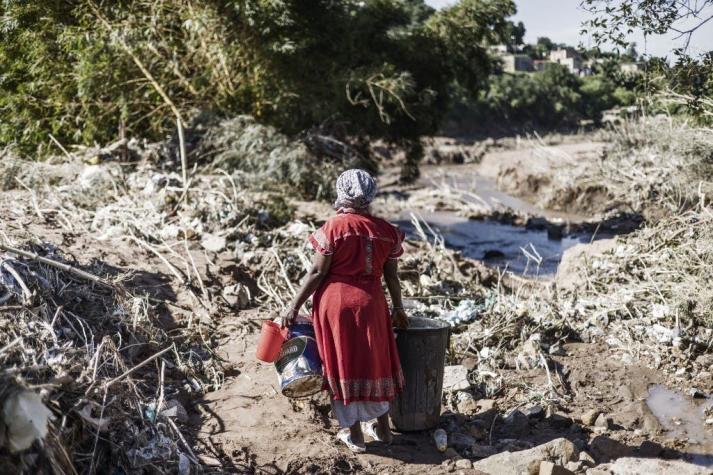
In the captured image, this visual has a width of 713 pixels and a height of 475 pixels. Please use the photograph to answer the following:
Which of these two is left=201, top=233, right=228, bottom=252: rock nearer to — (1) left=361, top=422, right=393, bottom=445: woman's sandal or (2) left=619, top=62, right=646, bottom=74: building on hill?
(1) left=361, top=422, right=393, bottom=445: woman's sandal

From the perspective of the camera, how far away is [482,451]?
4078 mm

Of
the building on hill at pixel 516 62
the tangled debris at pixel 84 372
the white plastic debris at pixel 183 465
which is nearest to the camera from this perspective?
the tangled debris at pixel 84 372

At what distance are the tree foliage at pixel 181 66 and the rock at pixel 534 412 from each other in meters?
6.06

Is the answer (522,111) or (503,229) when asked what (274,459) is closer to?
(503,229)

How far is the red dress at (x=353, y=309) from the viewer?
3.69 meters

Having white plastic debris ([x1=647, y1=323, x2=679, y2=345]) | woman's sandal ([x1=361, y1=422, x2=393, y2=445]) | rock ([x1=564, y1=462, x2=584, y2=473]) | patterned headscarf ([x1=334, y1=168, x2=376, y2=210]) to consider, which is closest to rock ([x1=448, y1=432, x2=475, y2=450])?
woman's sandal ([x1=361, y1=422, x2=393, y2=445])

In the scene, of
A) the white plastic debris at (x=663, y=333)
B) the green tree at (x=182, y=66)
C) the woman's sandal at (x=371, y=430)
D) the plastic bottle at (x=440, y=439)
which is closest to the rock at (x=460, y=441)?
the plastic bottle at (x=440, y=439)

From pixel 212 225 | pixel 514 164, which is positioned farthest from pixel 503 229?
pixel 212 225

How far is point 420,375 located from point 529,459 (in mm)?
689

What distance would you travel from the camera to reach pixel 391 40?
1209cm

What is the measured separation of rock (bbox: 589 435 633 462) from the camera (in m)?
4.14

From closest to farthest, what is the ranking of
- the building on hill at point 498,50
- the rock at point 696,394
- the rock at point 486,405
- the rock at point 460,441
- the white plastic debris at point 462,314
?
the rock at point 460,441 < the rock at point 486,405 < the rock at point 696,394 < the white plastic debris at point 462,314 < the building on hill at point 498,50

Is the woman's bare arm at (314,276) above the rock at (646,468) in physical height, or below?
above

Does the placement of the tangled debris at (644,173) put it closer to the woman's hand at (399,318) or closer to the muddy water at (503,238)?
the muddy water at (503,238)
